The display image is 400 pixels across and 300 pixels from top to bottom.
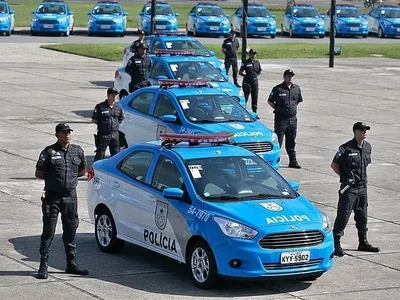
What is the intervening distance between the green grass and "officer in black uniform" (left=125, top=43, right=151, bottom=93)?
49.1 feet

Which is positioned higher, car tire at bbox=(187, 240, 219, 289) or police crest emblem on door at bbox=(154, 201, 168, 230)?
police crest emblem on door at bbox=(154, 201, 168, 230)

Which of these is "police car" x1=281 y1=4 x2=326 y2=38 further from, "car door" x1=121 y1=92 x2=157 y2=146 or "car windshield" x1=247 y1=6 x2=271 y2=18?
Answer: "car door" x1=121 y1=92 x2=157 y2=146

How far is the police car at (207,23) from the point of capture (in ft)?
174

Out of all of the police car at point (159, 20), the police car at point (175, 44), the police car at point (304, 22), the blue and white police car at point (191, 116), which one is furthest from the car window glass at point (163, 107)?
the police car at point (304, 22)

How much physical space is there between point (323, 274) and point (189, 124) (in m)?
6.88

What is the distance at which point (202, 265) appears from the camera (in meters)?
12.8

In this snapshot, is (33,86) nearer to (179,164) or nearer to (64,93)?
(64,93)

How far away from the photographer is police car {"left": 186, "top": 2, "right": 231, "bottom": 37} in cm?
5309

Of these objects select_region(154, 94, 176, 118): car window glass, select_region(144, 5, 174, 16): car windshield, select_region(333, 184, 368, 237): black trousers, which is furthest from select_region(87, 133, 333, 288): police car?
select_region(144, 5, 174, 16): car windshield

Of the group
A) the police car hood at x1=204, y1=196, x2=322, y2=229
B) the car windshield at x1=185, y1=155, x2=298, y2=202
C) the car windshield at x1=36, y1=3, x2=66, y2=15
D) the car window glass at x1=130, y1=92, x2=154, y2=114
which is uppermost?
the car windshield at x1=185, y1=155, x2=298, y2=202

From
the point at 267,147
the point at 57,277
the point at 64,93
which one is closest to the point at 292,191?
the point at 57,277

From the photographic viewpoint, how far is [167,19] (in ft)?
175

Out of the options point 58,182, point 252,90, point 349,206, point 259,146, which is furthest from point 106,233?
point 252,90

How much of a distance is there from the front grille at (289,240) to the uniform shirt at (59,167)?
91.7 inches
